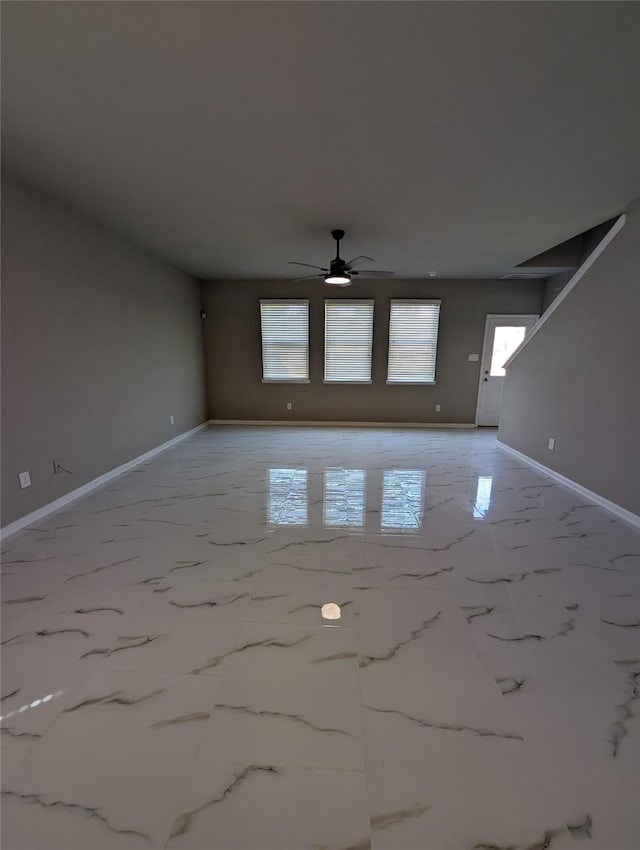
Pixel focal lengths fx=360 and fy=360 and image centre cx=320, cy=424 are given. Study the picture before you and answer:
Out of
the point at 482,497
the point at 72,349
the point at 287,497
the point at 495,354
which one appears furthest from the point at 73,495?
the point at 495,354

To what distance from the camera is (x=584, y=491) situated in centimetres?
359

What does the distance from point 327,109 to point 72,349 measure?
9.62 ft

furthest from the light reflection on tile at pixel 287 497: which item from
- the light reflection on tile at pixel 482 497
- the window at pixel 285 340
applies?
the window at pixel 285 340

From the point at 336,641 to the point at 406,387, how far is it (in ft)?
18.1

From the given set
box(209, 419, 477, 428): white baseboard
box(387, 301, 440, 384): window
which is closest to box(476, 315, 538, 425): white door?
box(209, 419, 477, 428): white baseboard

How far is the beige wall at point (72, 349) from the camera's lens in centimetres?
276

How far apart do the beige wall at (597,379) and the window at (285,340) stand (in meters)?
3.72

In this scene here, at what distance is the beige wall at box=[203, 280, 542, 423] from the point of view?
6355 mm

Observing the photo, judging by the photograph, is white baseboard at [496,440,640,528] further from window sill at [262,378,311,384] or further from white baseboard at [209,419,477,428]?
window sill at [262,378,311,384]

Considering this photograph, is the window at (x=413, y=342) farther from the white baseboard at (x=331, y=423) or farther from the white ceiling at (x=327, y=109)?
the white ceiling at (x=327, y=109)

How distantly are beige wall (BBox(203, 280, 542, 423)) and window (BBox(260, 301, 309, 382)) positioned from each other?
13 cm

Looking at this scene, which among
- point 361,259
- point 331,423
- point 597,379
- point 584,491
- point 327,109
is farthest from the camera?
point 331,423

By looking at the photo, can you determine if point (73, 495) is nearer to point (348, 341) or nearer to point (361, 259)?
point (361, 259)

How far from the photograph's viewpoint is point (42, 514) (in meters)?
3.04
